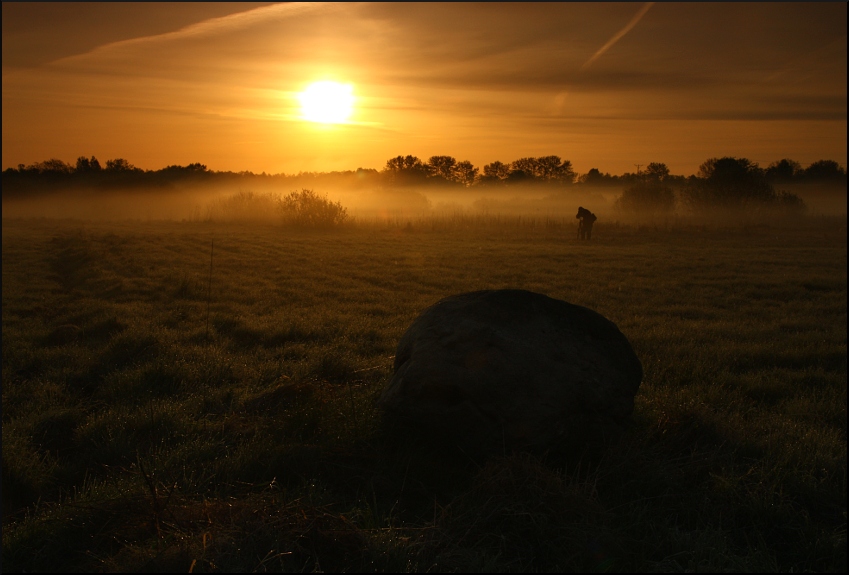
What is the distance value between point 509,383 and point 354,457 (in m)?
1.18

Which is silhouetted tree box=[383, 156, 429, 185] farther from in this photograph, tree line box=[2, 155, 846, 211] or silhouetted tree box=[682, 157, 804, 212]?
silhouetted tree box=[682, 157, 804, 212]

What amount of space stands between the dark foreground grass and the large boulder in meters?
0.19

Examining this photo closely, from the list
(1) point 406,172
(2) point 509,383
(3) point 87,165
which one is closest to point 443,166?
(1) point 406,172

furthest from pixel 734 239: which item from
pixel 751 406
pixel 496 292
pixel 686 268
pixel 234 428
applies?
pixel 234 428

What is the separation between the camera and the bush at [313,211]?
28438 millimetres

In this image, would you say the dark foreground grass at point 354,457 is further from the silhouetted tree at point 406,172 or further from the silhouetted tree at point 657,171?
the silhouetted tree at point 406,172

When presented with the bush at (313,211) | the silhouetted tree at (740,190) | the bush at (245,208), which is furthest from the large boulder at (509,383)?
the silhouetted tree at (740,190)

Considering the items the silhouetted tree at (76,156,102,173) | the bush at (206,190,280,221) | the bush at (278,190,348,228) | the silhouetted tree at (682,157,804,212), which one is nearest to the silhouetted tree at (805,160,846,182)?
the bush at (278,190,348,228)

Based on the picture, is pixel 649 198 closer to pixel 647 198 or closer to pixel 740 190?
pixel 647 198

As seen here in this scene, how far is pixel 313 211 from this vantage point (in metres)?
28.6

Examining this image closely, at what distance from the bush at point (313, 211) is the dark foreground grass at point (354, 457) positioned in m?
19.0

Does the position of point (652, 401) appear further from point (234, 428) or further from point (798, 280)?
point (798, 280)

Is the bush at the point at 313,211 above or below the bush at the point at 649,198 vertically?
below

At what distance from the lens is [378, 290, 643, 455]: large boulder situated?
341 centimetres
